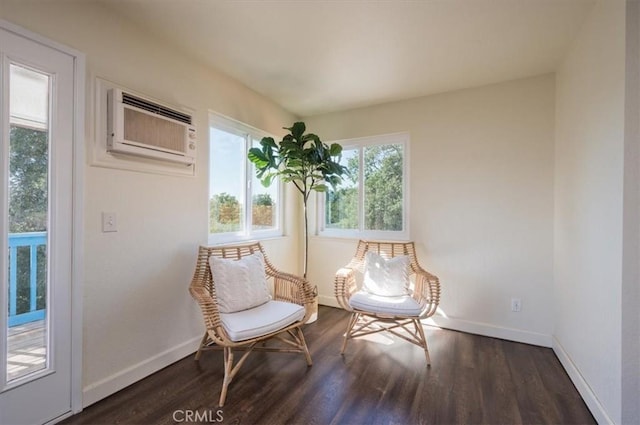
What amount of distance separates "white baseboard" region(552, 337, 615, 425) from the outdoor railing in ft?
10.2

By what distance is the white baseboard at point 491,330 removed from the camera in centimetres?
257

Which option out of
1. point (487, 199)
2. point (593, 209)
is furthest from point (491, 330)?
point (593, 209)

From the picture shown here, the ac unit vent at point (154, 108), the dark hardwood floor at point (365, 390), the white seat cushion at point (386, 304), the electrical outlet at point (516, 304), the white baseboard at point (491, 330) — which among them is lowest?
the dark hardwood floor at point (365, 390)

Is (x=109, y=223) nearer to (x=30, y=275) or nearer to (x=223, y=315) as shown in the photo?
(x=30, y=275)

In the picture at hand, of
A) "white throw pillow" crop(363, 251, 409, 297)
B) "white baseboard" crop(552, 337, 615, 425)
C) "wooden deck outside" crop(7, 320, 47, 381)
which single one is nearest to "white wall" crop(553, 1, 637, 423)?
"white baseboard" crop(552, 337, 615, 425)

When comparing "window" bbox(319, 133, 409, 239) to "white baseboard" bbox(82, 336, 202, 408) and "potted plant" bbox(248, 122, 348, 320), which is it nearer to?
"potted plant" bbox(248, 122, 348, 320)

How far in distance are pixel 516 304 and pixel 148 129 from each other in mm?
3423

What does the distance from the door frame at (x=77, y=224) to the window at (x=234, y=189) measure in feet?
3.29

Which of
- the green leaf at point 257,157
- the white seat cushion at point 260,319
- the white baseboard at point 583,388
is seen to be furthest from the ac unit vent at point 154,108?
the white baseboard at point 583,388

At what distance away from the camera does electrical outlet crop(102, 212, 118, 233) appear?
181 centimetres

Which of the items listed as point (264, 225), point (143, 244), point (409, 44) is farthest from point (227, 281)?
point (409, 44)

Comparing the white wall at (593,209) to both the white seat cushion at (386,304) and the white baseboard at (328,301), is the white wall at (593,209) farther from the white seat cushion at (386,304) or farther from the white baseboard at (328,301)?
the white baseboard at (328,301)

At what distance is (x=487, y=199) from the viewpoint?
110 inches

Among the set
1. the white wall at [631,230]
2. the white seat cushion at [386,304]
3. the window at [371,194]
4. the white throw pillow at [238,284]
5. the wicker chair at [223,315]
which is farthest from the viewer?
the window at [371,194]
